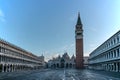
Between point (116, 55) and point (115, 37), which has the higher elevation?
point (115, 37)

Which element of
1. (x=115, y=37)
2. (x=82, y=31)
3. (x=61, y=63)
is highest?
(x=82, y=31)

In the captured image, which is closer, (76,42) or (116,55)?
(116,55)

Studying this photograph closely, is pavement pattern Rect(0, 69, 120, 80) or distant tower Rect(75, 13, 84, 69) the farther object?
distant tower Rect(75, 13, 84, 69)

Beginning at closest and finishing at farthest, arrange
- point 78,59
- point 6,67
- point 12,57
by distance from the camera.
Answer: point 6,67
point 12,57
point 78,59

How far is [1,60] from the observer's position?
66500mm

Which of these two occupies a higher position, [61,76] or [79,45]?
[79,45]

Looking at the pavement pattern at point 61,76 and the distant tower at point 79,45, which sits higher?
the distant tower at point 79,45

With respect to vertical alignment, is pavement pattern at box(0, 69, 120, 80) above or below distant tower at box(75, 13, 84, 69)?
below

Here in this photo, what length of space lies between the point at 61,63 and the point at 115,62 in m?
117

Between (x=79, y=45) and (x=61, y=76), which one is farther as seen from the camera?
(x=79, y=45)

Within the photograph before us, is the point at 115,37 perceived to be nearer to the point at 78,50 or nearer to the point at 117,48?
the point at 117,48

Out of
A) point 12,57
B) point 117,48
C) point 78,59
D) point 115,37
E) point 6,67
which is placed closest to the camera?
point 117,48

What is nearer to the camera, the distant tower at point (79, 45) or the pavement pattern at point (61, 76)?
the pavement pattern at point (61, 76)

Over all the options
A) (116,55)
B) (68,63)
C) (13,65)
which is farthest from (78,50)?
(68,63)
